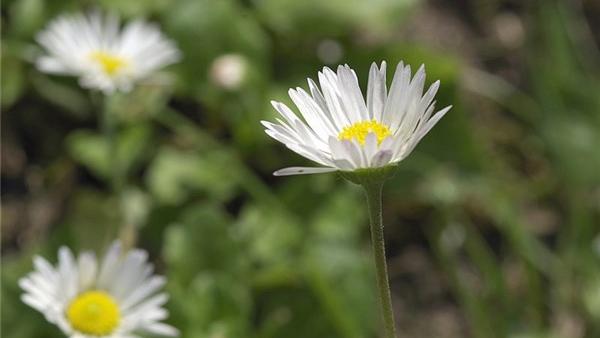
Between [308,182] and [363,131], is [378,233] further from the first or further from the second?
[308,182]

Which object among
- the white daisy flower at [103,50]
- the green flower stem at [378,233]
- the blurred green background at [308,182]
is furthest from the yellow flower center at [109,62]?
the green flower stem at [378,233]

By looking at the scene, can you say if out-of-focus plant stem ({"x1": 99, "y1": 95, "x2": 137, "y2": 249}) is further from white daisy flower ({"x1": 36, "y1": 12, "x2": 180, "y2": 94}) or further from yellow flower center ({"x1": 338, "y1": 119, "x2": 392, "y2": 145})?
yellow flower center ({"x1": 338, "y1": 119, "x2": 392, "y2": 145})

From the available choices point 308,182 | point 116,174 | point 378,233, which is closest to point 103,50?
point 116,174

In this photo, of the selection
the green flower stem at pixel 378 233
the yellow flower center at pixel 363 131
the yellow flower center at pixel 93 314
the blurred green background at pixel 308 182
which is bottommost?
the green flower stem at pixel 378 233

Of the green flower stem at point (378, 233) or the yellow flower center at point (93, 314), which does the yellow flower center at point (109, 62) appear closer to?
the yellow flower center at point (93, 314)

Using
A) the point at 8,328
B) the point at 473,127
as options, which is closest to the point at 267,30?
the point at 473,127
